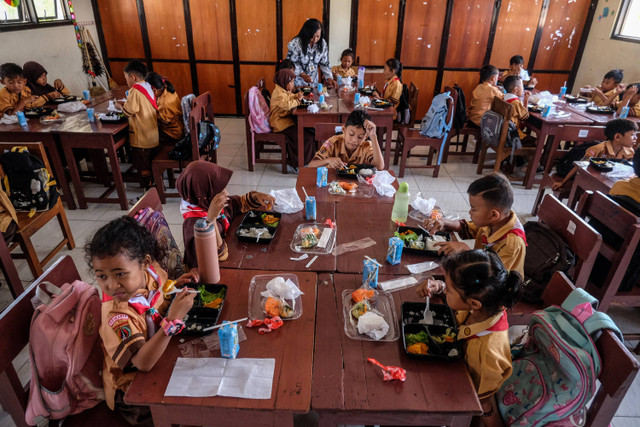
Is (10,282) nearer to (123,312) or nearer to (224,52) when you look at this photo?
(123,312)

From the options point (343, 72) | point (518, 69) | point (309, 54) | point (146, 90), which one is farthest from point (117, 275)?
point (518, 69)

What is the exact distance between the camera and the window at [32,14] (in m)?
4.91

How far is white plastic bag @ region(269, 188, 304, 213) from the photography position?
2.41 meters

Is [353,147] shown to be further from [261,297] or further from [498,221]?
[261,297]

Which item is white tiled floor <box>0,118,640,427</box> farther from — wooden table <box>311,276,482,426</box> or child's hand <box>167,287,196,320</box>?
wooden table <box>311,276,482,426</box>

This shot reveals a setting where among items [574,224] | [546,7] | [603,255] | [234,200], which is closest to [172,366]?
[234,200]

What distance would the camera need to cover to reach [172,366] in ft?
4.53

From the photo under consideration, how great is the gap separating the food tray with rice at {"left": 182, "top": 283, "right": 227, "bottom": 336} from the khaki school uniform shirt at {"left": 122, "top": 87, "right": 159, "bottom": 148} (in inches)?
114

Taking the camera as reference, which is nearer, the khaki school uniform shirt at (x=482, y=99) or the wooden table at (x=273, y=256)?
the wooden table at (x=273, y=256)

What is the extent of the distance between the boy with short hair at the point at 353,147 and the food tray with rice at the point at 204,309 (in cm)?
155

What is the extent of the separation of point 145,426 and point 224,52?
662 centimetres

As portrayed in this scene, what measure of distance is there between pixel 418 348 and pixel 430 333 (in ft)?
0.31

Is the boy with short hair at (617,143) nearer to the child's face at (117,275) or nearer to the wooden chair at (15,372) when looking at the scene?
the child's face at (117,275)

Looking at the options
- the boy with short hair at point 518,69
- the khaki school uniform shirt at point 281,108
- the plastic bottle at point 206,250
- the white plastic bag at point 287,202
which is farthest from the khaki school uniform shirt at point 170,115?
the boy with short hair at point 518,69
